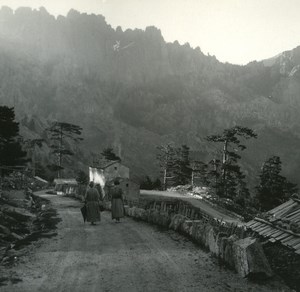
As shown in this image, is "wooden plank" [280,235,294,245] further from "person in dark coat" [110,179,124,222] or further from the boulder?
"person in dark coat" [110,179,124,222]

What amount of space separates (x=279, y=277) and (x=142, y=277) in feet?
10.0

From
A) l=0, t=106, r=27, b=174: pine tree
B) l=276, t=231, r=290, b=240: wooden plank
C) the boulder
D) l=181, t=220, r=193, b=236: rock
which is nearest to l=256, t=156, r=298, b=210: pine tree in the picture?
l=0, t=106, r=27, b=174: pine tree

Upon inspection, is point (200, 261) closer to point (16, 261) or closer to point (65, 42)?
point (16, 261)

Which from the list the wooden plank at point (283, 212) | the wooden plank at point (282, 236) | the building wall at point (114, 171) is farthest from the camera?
the building wall at point (114, 171)

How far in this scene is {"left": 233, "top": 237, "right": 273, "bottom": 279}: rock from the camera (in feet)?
25.8

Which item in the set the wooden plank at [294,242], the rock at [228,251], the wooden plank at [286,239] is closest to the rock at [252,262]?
the rock at [228,251]

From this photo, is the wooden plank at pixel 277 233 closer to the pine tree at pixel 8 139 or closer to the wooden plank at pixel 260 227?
the wooden plank at pixel 260 227

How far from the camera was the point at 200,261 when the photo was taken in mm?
9477

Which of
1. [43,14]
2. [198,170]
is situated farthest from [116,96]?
[198,170]

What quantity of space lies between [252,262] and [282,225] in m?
3.38

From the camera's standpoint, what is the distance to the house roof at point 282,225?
377 inches

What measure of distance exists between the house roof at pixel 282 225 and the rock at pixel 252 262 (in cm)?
106

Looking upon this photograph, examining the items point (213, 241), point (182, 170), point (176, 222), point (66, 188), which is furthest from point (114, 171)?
point (213, 241)

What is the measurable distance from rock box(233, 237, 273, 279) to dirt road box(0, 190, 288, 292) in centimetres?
25
